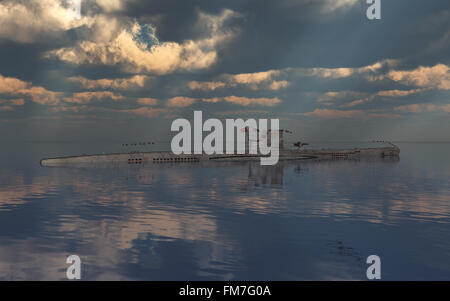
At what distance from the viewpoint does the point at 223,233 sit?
2973 centimetres

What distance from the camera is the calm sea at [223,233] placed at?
2148 cm

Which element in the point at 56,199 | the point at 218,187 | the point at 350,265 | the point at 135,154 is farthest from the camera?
the point at 135,154

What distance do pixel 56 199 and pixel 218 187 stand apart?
2310cm

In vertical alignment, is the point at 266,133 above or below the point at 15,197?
above

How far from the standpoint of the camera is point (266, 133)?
124 metres

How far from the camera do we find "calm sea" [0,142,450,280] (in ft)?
70.5
